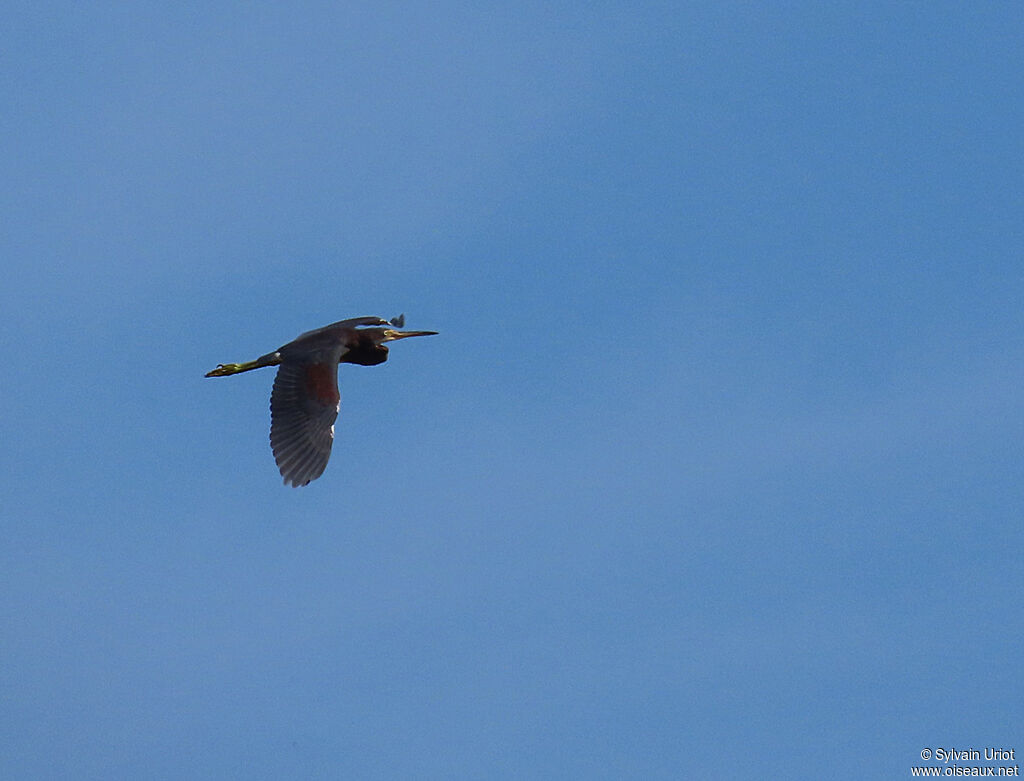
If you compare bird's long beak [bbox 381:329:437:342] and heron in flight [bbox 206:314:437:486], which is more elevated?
bird's long beak [bbox 381:329:437:342]

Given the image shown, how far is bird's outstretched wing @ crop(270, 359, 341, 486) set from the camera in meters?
24.9

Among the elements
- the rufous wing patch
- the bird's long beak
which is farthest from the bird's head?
the rufous wing patch

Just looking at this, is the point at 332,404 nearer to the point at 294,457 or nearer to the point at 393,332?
the point at 294,457

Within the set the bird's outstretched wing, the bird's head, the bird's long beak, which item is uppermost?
the bird's long beak

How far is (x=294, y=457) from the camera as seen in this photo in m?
25.0

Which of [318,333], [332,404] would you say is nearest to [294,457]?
[332,404]

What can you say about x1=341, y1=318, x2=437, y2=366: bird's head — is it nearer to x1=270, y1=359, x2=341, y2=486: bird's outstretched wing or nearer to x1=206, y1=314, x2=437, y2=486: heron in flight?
x1=206, y1=314, x2=437, y2=486: heron in flight

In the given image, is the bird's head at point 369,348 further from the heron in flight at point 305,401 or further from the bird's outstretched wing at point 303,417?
the bird's outstretched wing at point 303,417

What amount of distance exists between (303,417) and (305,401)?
26 centimetres

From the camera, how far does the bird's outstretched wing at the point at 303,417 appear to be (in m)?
24.9

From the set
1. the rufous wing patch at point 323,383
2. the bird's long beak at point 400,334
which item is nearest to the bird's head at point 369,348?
the bird's long beak at point 400,334

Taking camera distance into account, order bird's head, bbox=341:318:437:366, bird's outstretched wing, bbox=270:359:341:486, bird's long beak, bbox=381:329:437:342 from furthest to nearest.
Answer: bird's long beak, bbox=381:329:437:342
bird's head, bbox=341:318:437:366
bird's outstretched wing, bbox=270:359:341:486

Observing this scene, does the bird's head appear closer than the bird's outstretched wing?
No

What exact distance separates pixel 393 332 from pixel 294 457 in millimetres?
4094
